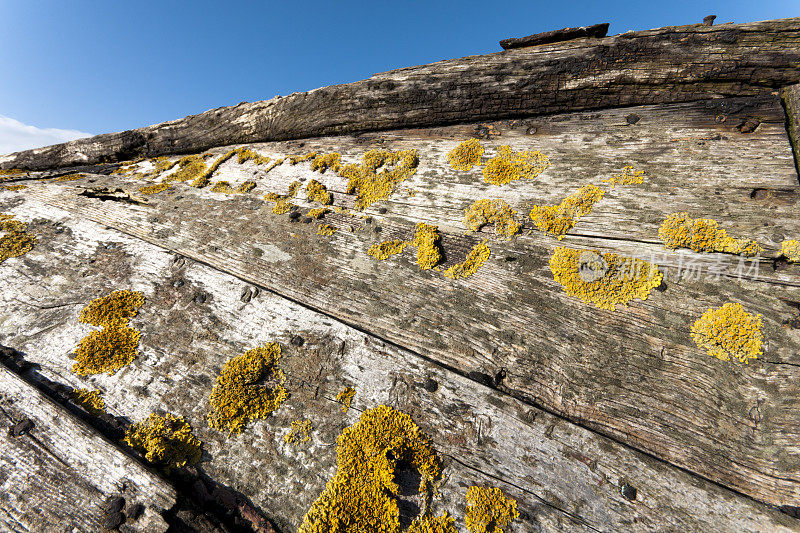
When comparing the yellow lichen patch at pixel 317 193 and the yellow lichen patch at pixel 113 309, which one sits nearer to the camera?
the yellow lichen patch at pixel 113 309

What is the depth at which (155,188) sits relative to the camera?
3.84m

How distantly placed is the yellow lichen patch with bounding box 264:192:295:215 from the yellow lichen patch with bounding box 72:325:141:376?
56.3 inches

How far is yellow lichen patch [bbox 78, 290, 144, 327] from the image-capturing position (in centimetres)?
249

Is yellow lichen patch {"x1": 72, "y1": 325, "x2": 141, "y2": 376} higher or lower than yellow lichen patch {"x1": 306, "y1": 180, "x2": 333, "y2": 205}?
above

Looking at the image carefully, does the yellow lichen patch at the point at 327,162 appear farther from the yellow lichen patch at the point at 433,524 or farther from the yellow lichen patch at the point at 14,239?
the yellow lichen patch at the point at 433,524

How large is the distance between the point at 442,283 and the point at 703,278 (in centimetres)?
154

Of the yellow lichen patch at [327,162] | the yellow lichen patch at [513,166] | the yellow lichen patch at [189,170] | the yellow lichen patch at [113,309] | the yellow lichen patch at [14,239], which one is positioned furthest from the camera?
the yellow lichen patch at [189,170]

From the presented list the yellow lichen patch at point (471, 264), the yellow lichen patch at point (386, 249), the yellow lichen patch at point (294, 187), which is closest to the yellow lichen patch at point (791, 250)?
the yellow lichen patch at point (471, 264)

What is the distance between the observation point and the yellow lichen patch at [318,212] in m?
3.12

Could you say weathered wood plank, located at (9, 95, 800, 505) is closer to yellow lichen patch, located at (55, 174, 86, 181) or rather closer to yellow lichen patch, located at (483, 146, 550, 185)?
yellow lichen patch, located at (483, 146, 550, 185)

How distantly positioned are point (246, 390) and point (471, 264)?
1.63 meters

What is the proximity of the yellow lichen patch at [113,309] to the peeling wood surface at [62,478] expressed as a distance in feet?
1.99

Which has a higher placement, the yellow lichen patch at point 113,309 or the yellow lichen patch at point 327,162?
the yellow lichen patch at point 327,162

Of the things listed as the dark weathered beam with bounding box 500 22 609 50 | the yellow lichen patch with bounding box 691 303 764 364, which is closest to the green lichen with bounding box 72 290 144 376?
the yellow lichen patch with bounding box 691 303 764 364
